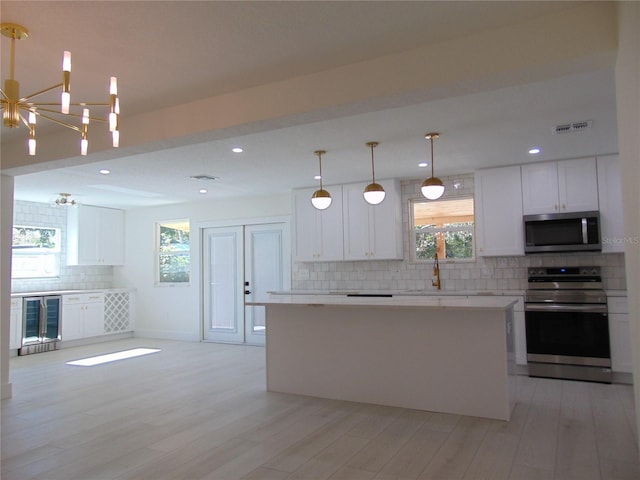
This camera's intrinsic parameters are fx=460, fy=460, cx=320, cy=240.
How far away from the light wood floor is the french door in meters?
2.60

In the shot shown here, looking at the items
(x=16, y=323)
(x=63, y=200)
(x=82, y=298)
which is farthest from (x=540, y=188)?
(x=16, y=323)

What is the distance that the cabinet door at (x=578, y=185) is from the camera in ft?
16.9

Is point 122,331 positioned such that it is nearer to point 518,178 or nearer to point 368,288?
point 368,288

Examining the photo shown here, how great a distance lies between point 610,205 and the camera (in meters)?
5.05

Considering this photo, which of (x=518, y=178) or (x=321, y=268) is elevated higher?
(x=518, y=178)

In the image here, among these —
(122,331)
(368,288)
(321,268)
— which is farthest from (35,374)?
(368,288)

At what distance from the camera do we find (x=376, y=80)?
9.25 ft

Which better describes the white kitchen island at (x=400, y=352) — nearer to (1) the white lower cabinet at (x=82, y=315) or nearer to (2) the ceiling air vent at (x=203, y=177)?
(2) the ceiling air vent at (x=203, y=177)

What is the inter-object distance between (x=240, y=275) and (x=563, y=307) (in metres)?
4.85

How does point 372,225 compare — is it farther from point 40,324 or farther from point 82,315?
point 40,324

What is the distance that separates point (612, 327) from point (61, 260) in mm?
8325

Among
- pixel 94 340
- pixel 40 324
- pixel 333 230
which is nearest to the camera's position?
pixel 333 230

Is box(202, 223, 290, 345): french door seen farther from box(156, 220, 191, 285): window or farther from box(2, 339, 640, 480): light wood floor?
box(2, 339, 640, 480): light wood floor

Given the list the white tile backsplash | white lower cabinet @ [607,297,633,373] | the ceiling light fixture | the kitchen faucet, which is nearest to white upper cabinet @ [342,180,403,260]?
the white tile backsplash
